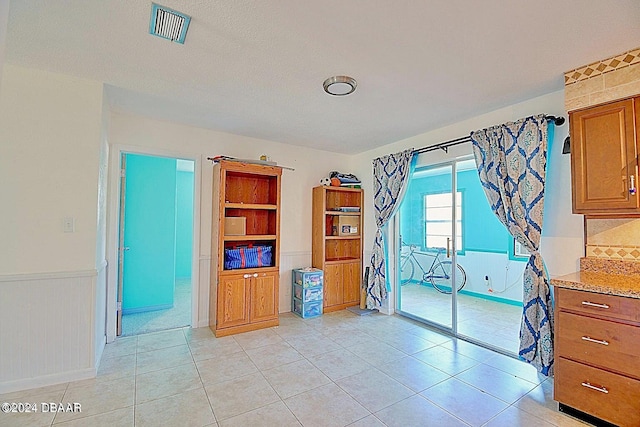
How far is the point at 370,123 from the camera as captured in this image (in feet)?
11.7

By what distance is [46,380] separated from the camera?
94.7 inches

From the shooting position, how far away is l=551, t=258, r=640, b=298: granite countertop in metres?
1.91

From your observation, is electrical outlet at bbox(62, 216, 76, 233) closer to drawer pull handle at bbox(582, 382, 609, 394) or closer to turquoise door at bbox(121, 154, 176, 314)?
turquoise door at bbox(121, 154, 176, 314)

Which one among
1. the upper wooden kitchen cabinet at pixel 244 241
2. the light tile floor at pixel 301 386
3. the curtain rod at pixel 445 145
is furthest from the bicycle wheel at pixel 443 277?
the upper wooden kitchen cabinet at pixel 244 241

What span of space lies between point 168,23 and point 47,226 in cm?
190

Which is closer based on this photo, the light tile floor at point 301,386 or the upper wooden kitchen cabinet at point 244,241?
the light tile floor at point 301,386

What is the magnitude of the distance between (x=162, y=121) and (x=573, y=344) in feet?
14.5

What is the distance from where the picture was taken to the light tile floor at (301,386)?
205 centimetres

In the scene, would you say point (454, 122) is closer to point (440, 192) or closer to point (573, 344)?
point (440, 192)

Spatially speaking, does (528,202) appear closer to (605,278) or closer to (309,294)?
(605,278)

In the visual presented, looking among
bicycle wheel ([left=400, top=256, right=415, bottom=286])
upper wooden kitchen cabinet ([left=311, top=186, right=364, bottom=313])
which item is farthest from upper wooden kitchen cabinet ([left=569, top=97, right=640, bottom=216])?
upper wooden kitchen cabinet ([left=311, top=186, right=364, bottom=313])

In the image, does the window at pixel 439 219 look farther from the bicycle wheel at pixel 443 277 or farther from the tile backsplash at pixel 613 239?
the tile backsplash at pixel 613 239

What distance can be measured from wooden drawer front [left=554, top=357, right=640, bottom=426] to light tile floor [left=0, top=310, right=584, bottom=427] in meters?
0.16

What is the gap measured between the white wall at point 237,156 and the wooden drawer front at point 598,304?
322cm
